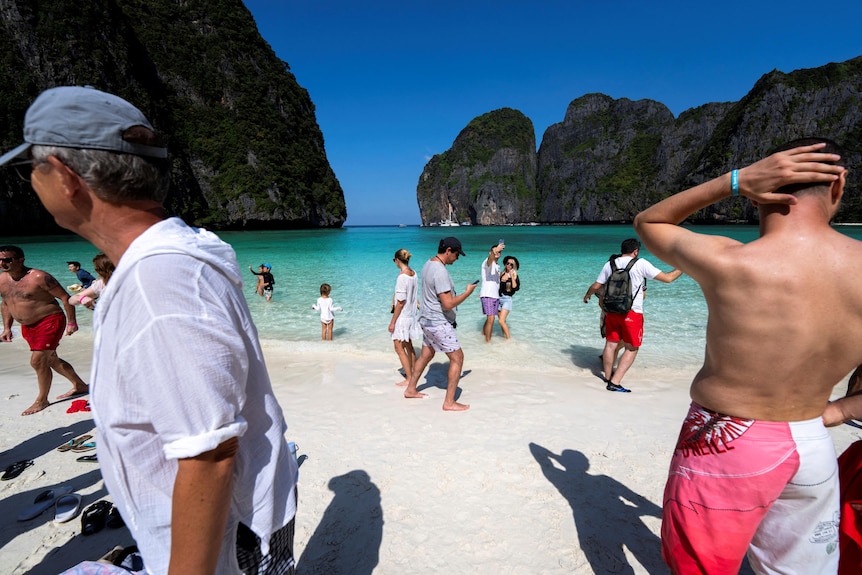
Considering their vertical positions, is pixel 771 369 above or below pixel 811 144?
below

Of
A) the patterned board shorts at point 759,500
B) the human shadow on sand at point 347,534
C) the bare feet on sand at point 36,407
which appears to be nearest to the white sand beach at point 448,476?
the human shadow on sand at point 347,534

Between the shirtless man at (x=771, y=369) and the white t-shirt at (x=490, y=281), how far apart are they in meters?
6.04

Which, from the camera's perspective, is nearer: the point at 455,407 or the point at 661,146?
the point at 455,407

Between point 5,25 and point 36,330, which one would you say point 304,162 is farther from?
point 36,330

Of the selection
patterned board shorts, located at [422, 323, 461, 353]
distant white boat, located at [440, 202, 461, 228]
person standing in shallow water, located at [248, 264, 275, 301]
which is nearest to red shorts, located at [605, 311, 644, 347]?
patterned board shorts, located at [422, 323, 461, 353]

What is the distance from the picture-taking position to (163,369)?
82 centimetres

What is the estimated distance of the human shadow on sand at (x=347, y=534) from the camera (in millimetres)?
2539

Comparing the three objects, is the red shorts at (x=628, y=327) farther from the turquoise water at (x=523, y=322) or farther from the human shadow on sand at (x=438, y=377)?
the human shadow on sand at (x=438, y=377)

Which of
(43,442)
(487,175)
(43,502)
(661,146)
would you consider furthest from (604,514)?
(487,175)

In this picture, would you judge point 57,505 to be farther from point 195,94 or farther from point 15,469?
point 195,94

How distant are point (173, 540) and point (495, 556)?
231cm

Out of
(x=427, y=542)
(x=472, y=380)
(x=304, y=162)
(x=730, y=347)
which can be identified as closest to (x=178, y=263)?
(x=730, y=347)

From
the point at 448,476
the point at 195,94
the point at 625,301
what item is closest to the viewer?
the point at 448,476

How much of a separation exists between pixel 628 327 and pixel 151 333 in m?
5.58
